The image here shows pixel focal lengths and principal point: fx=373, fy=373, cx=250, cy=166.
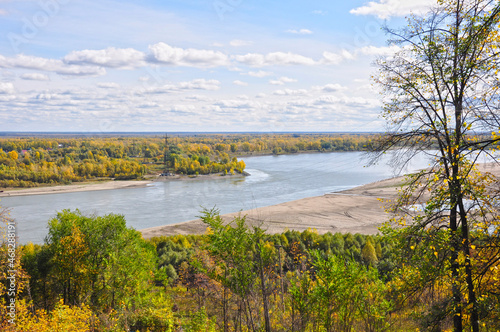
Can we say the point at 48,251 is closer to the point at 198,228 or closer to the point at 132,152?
the point at 198,228

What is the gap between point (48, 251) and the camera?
15.9 meters

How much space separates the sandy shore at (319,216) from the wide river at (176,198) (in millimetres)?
2456

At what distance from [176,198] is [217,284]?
3689 cm

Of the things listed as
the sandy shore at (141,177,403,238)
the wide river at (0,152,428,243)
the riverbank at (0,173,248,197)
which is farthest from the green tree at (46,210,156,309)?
the riverbank at (0,173,248,197)

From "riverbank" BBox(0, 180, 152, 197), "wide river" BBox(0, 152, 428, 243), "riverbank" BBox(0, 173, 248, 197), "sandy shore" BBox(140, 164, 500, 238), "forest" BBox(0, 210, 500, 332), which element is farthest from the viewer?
"riverbank" BBox(0, 173, 248, 197)

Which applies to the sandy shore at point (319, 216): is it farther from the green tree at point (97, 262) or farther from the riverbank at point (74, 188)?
the riverbank at point (74, 188)

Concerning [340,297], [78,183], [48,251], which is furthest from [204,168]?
[340,297]

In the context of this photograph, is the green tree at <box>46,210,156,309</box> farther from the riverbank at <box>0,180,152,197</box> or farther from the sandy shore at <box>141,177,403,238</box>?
the riverbank at <box>0,180,152,197</box>

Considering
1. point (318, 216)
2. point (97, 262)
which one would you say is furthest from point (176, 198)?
point (97, 262)

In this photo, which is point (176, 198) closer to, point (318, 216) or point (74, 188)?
point (318, 216)

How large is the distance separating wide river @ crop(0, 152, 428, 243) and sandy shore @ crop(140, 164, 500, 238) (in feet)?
8.06

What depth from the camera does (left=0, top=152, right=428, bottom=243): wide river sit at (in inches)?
1412

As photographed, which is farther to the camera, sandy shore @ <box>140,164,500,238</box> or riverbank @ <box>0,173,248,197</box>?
riverbank @ <box>0,173,248,197</box>

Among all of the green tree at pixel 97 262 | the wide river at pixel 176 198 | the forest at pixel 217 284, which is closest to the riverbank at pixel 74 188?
the wide river at pixel 176 198
